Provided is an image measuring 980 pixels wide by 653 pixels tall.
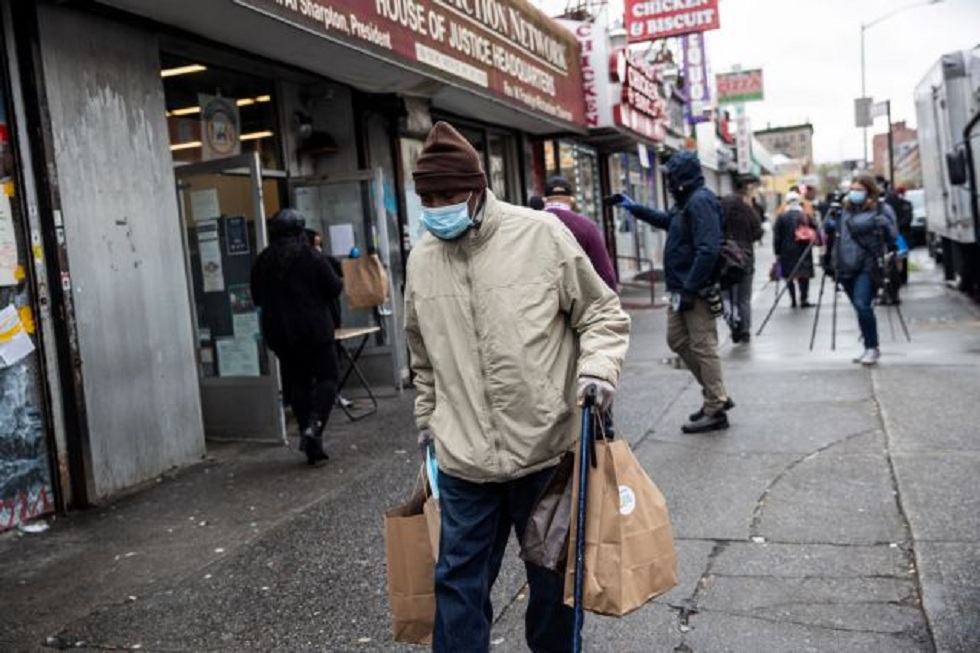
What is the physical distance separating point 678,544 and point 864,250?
550 cm

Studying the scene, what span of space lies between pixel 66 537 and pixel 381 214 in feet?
15.9

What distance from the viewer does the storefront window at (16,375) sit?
5.89 meters

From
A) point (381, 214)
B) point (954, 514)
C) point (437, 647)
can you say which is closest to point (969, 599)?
point (954, 514)

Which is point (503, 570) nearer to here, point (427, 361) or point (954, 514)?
point (427, 361)

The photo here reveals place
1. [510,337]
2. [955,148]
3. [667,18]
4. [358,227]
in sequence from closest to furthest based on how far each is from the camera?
[510,337], [358,227], [955,148], [667,18]

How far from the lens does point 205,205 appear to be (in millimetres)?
8055

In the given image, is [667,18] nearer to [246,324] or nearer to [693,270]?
[693,270]

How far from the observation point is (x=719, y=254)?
7.09 metres

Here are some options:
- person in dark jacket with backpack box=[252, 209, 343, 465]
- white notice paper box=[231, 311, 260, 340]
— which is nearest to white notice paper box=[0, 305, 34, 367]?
person in dark jacket with backpack box=[252, 209, 343, 465]

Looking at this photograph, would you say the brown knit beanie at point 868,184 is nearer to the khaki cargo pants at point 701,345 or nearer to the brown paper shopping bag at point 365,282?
the khaki cargo pants at point 701,345

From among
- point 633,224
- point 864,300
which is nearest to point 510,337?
point 864,300

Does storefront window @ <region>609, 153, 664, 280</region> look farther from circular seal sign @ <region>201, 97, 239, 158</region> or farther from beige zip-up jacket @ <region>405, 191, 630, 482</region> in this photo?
beige zip-up jacket @ <region>405, 191, 630, 482</region>

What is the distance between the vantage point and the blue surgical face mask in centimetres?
299

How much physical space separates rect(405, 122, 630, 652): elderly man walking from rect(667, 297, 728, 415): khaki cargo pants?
13.5ft
